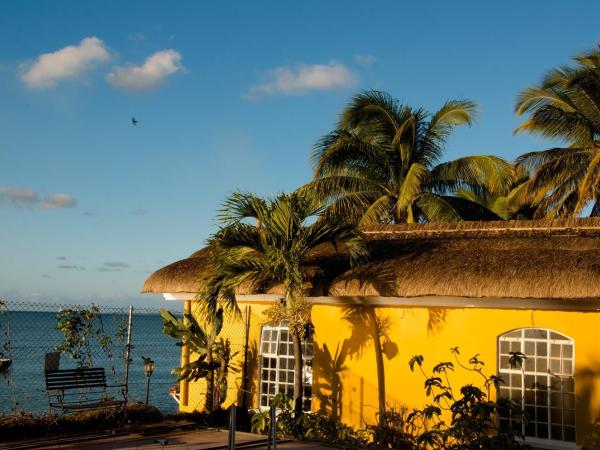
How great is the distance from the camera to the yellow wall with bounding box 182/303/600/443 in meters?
9.61

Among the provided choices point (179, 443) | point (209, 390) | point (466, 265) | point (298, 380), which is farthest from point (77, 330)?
point (466, 265)

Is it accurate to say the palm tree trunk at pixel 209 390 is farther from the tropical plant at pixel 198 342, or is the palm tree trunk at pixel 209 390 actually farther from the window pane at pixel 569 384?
the window pane at pixel 569 384

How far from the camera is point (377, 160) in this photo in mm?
21578

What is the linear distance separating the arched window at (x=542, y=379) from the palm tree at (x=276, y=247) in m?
2.73

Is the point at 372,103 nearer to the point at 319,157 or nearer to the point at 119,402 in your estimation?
the point at 319,157

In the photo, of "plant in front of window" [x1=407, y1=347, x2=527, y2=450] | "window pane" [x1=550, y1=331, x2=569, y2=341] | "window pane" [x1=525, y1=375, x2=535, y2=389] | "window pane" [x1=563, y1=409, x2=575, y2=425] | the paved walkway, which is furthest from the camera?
"window pane" [x1=525, y1=375, x2=535, y2=389]

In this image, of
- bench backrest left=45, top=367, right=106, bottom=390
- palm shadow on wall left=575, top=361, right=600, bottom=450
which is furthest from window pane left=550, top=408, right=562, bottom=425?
bench backrest left=45, top=367, right=106, bottom=390

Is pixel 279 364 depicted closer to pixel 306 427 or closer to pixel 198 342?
pixel 198 342

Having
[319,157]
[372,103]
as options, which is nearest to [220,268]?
[319,157]

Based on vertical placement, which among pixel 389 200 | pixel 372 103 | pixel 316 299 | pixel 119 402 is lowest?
pixel 119 402

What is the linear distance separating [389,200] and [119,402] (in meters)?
12.5

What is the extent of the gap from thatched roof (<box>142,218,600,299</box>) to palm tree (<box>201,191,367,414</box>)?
0.67 m

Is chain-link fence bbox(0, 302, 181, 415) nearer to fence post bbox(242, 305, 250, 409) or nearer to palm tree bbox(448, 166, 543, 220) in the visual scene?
fence post bbox(242, 305, 250, 409)

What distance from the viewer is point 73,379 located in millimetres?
10625
